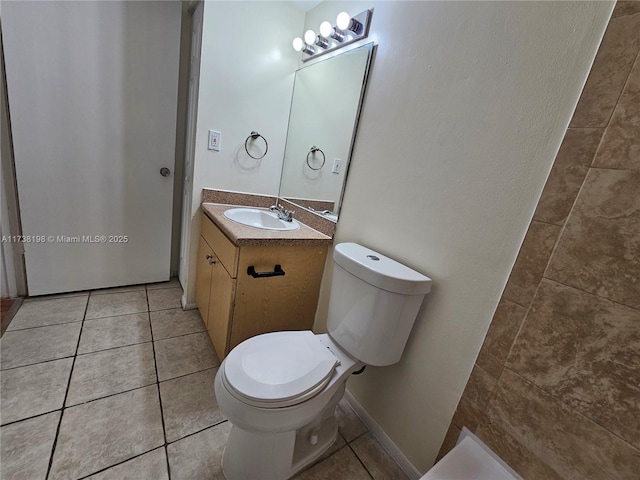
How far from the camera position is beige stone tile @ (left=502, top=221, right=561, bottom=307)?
0.73m

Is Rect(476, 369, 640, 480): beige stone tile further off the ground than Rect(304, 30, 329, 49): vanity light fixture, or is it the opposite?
Rect(304, 30, 329, 49): vanity light fixture

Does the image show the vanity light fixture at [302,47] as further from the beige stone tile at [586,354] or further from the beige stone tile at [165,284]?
the beige stone tile at [165,284]

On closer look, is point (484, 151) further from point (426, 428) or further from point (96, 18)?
point (96, 18)

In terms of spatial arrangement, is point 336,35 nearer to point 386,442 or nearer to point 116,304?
point 386,442

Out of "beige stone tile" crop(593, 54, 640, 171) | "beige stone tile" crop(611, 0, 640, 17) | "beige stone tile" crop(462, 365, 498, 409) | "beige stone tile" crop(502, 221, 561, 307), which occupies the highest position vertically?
"beige stone tile" crop(611, 0, 640, 17)

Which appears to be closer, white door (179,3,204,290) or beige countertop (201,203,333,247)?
beige countertop (201,203,333,247)

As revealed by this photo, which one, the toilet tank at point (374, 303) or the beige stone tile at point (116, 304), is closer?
the toilet tank at point (374, 303)

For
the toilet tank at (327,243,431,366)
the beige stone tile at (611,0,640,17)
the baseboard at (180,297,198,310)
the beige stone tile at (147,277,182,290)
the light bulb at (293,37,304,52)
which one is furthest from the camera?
the beige stone tile at (147,277,182,290)

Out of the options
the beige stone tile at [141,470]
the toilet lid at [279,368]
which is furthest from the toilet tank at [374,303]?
the beige stone tile at [141,470]

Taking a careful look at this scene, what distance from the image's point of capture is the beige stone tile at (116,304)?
1781 mm

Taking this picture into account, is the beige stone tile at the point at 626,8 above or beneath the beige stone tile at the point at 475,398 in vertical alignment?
above

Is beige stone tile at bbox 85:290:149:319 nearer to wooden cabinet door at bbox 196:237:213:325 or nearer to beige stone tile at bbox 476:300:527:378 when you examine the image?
wooden cabinet door at bbox 196:237:213:325

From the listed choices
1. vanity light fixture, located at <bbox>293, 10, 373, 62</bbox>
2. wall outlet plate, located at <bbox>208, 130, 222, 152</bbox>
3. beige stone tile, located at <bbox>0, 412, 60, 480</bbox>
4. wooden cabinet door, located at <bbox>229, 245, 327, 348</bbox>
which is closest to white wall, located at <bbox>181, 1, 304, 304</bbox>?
wall outlet plate, located at <bbox>208, 130, 222, 152</bbox>

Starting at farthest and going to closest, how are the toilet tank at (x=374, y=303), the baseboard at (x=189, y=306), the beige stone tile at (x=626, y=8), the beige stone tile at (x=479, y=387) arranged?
1. the baseboard at (x=189, y=306)
2. the toilet tank at (x=374, y=303)
3. the beige stone tile at (x=479, y=387)
4. the beige stone tile at (x=626, y=8)
